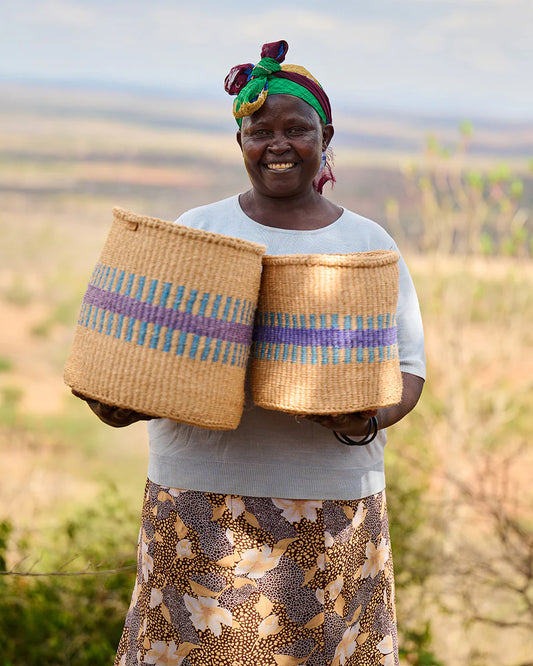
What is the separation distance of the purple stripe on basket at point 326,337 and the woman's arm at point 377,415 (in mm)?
117

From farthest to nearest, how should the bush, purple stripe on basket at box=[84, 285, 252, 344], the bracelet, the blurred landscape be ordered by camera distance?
the blurred landscape, the bush, the bracelet, purple stripe on basket at box=[84, 285, 252, 344]

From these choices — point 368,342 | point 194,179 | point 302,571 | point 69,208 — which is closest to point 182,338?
point 368,342

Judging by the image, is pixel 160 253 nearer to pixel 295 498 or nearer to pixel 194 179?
pixel 295 498

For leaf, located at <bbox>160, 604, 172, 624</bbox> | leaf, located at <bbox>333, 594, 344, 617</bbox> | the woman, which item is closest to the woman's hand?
the woman

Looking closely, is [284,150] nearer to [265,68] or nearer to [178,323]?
[265,68]

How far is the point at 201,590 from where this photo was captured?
1412 mm

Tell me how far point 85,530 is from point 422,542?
190cm

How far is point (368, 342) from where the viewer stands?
1.26m

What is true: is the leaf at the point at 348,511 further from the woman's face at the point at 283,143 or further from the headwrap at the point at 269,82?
the headwrap at the point at 269,82

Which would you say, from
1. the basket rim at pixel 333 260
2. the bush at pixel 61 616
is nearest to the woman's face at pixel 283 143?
the basket rim at pixel 333 260

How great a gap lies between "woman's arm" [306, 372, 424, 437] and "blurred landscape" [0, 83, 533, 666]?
1.91 ft

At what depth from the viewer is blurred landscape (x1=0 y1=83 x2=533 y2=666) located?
120 inches

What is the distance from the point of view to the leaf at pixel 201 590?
1404 mm

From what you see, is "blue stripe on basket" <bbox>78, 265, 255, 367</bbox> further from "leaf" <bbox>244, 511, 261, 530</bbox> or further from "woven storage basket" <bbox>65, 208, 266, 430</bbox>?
"leaf" <bbox>244, 511, 261, 530</bbox>
